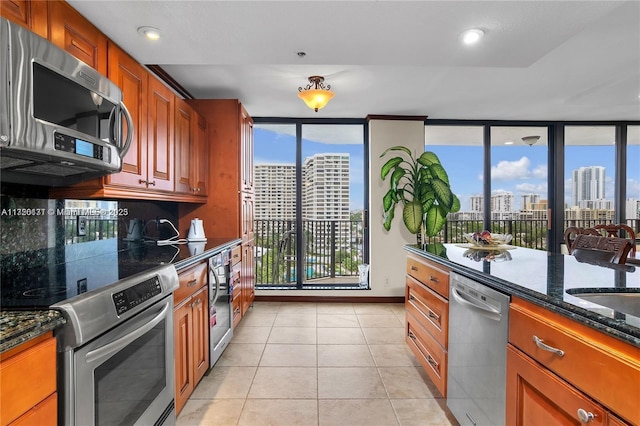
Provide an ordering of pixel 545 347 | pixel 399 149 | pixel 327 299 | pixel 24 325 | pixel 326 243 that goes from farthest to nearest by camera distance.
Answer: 1. pixel 326 243
2. pixel 327 299
3. pixel 399 149
4. pixel 545 347
5. pixel 24 325

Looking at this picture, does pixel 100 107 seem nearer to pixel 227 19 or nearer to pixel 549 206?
pixel 227 19

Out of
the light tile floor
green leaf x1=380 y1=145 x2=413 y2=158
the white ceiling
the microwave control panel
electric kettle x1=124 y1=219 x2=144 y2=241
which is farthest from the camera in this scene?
green leaf x1=380 y1=145 x2=413 y2=158

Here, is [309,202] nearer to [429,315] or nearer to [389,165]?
[389,165]

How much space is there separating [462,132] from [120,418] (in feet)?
16.8

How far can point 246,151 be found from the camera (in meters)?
3.72

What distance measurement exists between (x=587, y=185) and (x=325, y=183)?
3870 millimetres

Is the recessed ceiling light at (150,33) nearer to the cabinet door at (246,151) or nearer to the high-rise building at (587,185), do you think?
the cabinet door at (246,151)

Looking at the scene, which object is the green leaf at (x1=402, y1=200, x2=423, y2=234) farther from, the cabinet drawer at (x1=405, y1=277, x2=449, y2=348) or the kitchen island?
the kitchen island

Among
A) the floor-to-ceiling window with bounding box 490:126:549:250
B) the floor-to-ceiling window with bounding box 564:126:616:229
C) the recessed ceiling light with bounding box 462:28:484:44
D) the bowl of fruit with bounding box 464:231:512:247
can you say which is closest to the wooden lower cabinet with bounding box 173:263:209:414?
the bowl of fruit with bounding box 464:231:512:247

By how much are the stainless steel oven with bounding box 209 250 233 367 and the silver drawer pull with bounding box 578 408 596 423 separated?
2.12 meters

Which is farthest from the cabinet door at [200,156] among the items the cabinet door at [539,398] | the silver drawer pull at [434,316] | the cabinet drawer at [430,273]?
the cabinet door at [539,398]

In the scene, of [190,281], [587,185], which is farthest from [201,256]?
[587,185]

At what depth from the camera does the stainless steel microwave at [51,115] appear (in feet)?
3.64

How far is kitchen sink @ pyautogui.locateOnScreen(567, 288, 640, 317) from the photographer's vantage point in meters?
1.21
